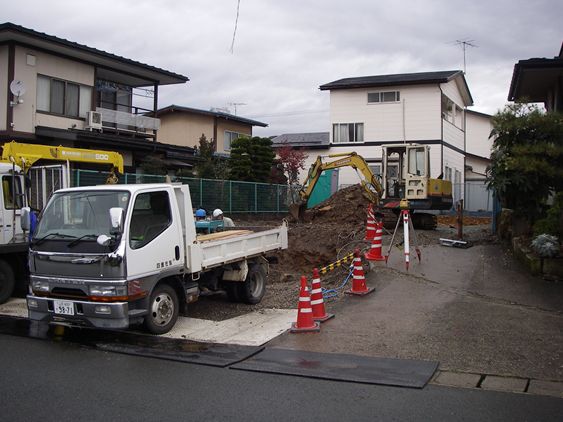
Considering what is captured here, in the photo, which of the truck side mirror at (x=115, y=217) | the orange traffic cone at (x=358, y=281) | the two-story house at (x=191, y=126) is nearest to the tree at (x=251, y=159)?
the two-story house at (x=191, y=126)

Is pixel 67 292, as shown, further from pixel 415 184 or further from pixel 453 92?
pixel 453 92

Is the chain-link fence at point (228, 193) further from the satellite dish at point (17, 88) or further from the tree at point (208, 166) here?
the satellite dish at point (17, 88)

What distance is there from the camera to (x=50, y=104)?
67.1ft

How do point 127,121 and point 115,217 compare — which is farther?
point 127,121

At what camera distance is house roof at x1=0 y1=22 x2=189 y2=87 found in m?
18.5

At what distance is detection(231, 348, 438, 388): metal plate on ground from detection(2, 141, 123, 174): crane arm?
22.5ft

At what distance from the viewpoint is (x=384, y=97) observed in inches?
1328

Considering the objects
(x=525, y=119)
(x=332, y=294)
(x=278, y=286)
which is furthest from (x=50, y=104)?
(x=525, y=119)

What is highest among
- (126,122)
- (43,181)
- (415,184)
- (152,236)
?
(126,122)

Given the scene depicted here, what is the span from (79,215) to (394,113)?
27.9m

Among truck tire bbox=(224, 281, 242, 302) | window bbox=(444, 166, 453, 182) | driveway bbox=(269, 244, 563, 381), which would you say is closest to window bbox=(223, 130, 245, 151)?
window bbox=(444, 166, 453, 182)

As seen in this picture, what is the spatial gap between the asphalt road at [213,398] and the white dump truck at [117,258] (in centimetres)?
103

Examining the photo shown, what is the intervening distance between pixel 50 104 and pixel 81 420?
17975mm

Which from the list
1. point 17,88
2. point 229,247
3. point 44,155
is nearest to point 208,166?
point 17,88
